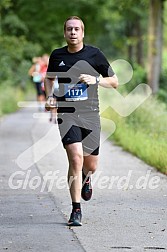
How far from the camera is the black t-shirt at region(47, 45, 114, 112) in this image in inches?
338

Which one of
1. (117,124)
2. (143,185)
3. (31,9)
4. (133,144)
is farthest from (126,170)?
(31,9)

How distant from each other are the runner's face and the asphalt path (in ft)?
5.78

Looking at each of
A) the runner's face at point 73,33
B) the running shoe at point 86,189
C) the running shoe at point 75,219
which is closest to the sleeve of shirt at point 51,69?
the runner's face at point 73,33

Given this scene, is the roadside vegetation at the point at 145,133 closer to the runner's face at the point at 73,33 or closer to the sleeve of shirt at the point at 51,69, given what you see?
the sleeve of shirt at the point at 51,69

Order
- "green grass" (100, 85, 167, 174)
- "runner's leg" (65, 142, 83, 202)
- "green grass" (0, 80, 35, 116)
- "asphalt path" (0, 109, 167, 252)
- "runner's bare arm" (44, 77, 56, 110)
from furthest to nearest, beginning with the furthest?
"green grass" (0, 80, 35, 116), "green grass" (100, 85, 167, 174), "runner's bare arm" (44, 77, 56, 110), "runner's leg" (65, 142, 83, 202), "asphalt path" (0, 109, 167, 252)

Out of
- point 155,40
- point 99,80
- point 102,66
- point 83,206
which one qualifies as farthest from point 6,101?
point 99,80

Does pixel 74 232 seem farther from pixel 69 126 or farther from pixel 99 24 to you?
pixel 99 24

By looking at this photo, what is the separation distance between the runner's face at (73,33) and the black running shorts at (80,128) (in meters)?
0.70

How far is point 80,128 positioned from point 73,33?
929 millimetres

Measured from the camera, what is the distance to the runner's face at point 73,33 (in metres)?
8.58

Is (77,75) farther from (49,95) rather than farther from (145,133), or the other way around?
(145,133)

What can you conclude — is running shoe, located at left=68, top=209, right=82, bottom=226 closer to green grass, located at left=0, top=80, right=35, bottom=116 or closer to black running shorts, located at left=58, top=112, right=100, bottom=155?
black running shorts, located at left=58, top=112, right=100, bottom=155

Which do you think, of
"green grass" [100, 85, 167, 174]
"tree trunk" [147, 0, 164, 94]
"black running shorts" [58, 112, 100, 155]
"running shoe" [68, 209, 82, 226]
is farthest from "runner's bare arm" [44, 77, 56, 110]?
"tree trunk" [147, 0, 164, 94]

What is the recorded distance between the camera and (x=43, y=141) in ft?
61.8
